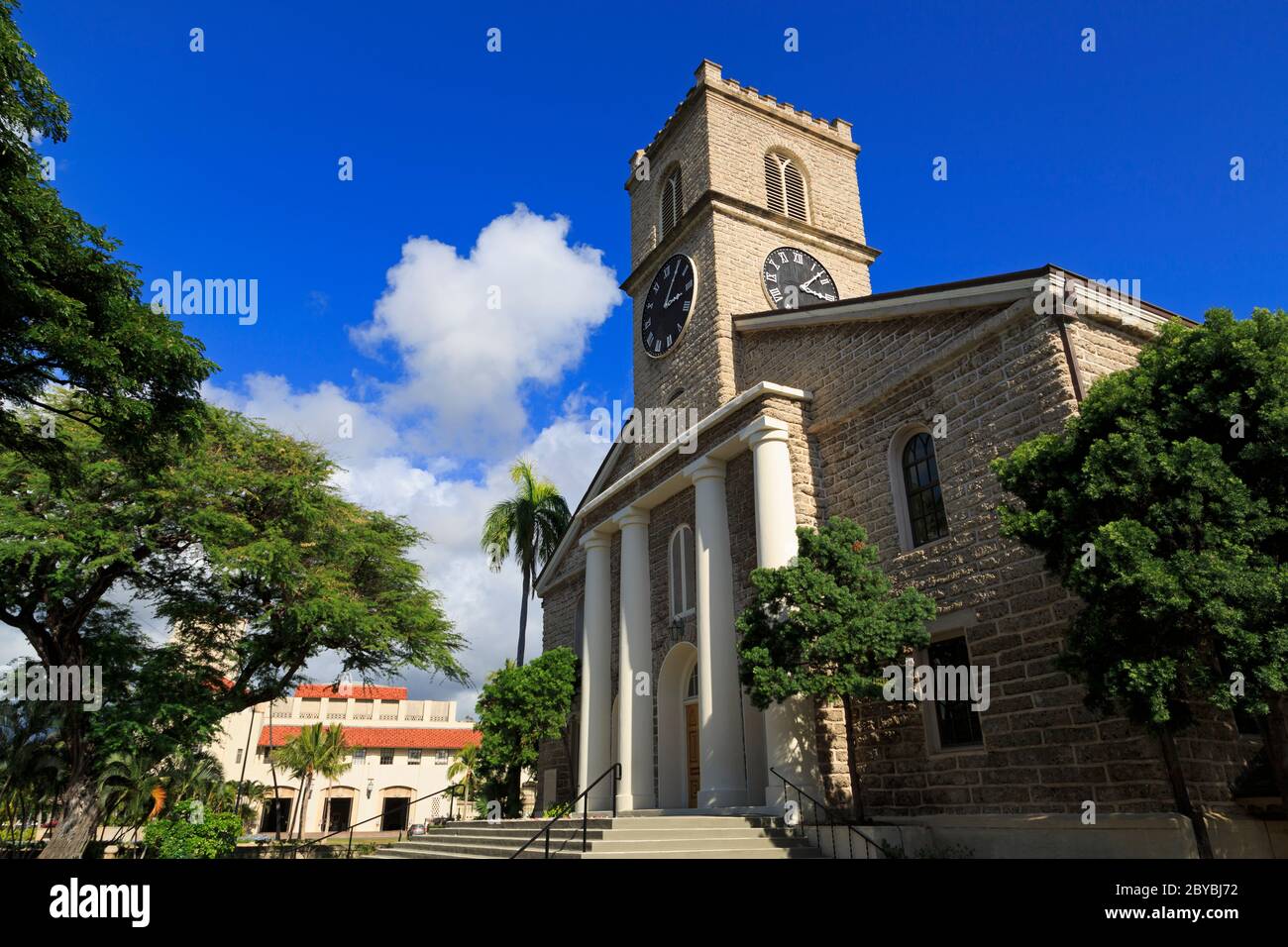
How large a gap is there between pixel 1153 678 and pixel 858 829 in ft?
17.7

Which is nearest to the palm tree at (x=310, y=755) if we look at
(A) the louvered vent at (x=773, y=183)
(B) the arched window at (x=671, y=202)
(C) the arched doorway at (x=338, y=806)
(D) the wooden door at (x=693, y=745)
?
(C) the arched doorway at (x=338, y=806)

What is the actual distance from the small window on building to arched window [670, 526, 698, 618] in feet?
22.7

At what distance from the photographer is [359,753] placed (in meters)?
53.3

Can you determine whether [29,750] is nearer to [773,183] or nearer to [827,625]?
[827,625]

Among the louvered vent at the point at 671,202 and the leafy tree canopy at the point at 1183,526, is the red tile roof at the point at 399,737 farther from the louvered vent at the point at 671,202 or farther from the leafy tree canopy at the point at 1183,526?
the leafy tree canopy at the point at 1183,526

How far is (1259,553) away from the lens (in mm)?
8453

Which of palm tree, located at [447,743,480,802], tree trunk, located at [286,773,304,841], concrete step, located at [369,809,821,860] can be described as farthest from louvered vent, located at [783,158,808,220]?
tree trunk, located at [286,773,304,841]

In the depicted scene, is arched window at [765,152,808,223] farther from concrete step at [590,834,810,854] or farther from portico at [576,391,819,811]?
concrete step at [590,834,810,854]

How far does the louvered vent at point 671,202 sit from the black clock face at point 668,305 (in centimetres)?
150

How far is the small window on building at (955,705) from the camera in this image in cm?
1275
